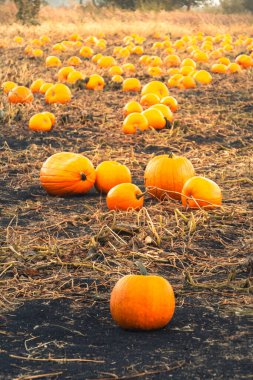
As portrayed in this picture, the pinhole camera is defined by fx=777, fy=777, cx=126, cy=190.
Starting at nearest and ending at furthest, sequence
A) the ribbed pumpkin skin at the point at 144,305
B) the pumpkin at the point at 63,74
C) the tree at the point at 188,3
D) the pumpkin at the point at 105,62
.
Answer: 1. the ribbed pumpkin skin at the point at 144,305
2. the pumpkin at the point at 63,74
3. the pumpkin at the point at 105,62
4. the tree at the point at 188,3

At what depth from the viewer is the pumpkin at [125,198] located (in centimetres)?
551

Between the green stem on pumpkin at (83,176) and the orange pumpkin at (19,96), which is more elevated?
the green stem on pumpkin at (83,176)

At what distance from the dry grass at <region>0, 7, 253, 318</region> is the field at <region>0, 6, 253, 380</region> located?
11mm

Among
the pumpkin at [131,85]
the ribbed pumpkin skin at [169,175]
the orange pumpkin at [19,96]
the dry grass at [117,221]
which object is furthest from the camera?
the pumpkin at [131,85]

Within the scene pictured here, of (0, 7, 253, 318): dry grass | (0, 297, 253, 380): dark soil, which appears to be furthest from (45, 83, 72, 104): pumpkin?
(0, 297, 253, 380): dark soil

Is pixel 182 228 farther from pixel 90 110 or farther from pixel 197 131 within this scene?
pixel 90 110

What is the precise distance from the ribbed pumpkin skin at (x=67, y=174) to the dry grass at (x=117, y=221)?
0.34 ft

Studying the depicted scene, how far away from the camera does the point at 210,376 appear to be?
3.04m

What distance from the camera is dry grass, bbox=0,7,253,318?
4.28m

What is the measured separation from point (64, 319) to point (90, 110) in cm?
726

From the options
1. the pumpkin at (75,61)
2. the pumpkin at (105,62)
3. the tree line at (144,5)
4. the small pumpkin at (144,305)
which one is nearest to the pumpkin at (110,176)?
the small pumpkin at (144,305)

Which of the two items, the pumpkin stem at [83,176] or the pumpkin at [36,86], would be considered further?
the pumpkin at [36,86]

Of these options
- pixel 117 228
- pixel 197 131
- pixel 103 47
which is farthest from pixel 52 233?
pixel 103 47

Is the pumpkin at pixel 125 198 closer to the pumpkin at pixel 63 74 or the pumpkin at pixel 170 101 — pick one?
the pumpkin at pixel 170 101
